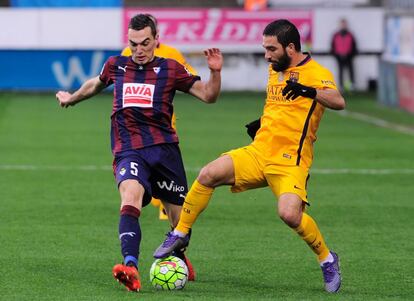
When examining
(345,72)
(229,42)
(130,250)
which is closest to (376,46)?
(345,72)

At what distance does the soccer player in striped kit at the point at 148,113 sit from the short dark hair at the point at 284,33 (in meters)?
0.41

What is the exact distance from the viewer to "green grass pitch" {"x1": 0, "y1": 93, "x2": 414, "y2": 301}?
838 centimetres

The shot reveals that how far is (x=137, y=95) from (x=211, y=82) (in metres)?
0.56

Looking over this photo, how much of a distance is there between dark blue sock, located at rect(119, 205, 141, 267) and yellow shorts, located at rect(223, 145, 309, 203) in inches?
31.9

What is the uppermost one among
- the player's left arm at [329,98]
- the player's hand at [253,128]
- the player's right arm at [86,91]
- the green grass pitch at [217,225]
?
the player's left arm at [329,98]

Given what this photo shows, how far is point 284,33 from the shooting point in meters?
8.39

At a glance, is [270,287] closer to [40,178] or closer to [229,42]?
[40,178]

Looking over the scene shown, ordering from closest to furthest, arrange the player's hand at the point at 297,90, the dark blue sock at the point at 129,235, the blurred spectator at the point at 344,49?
the dark blue sock at the point at 129,235 → the player's hand at the point at 297,90 → the blurred spectator at the point at 344,49

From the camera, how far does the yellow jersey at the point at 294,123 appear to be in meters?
8.44

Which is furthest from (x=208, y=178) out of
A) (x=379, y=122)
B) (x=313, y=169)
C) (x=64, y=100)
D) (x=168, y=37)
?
(x=168, y=37)

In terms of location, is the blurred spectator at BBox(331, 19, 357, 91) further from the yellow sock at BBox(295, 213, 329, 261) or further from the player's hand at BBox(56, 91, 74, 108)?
the yellow sock at BBox(295, 213, 329, 261)

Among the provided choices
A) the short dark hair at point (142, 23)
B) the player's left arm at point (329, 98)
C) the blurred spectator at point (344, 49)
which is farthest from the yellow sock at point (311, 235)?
the blurred spectator at point (344, 49)

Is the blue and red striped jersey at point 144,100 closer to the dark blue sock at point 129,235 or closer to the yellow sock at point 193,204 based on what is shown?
the yellow sock at point 193,204

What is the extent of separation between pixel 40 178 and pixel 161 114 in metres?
6.27
